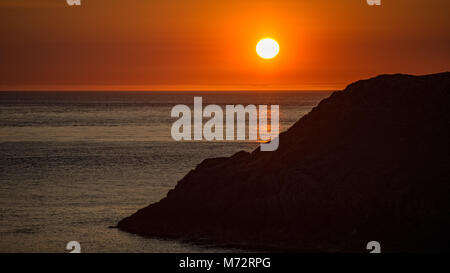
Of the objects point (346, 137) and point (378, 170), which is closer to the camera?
point (378, 170)

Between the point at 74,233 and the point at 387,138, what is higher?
the point at 387,138

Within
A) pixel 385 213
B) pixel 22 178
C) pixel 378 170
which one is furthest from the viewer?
pixel 22 178

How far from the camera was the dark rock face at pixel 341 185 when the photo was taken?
1384 inches

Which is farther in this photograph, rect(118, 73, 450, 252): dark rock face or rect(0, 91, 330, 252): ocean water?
rect(0, 91, 330, 252): ocean water

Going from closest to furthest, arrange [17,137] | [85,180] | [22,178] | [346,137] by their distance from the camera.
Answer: [346,137] < [85,180] < [22,178] < [17,137]

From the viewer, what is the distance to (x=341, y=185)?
3722cm

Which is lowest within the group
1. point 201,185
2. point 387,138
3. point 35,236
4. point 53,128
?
point 35,236

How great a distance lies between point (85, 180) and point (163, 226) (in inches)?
1096

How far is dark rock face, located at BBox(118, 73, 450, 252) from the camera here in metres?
35.2

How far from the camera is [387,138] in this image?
40312 mm

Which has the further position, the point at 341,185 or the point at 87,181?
the point at 87,181

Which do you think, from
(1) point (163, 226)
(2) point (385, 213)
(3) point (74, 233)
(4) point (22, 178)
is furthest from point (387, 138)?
(4) point (22, 178)

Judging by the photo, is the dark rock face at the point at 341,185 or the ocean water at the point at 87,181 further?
the ocean water at the point at 87,181

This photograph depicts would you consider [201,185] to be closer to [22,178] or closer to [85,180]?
[85,180]
